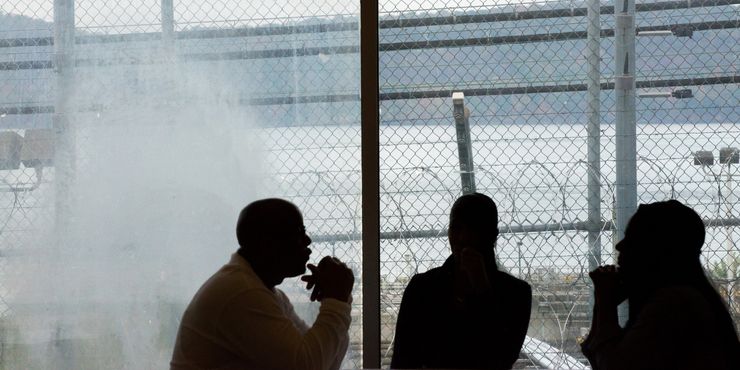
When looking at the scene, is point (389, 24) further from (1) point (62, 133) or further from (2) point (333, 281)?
(2) point (333, 281)

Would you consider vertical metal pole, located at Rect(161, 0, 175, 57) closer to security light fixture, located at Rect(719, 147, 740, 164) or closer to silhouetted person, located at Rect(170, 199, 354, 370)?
silhouetted person, located at Rect(170, 199, 354, 370)

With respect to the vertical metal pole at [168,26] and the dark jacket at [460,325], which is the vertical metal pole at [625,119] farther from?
the vertical metal pole at [168,26]

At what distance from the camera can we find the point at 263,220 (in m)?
2.05

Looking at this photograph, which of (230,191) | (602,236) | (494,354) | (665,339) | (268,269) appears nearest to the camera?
(665,339)

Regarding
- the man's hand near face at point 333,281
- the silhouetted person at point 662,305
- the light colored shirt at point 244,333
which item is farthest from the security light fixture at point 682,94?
the light colored shirt at point 244,333

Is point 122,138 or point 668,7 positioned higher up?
point 668,7

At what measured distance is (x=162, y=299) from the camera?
3260 millimetres

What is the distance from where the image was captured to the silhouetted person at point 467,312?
7.91 ft

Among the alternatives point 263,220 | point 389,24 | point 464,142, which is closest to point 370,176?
point 464,142

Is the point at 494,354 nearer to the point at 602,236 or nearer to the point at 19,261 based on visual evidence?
the point at 602,236

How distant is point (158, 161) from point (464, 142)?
1142mm

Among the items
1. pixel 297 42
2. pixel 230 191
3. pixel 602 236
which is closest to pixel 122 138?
pixel 230 191

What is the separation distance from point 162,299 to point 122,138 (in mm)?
622

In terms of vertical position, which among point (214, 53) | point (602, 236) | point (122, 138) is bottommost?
point (602, 236)
